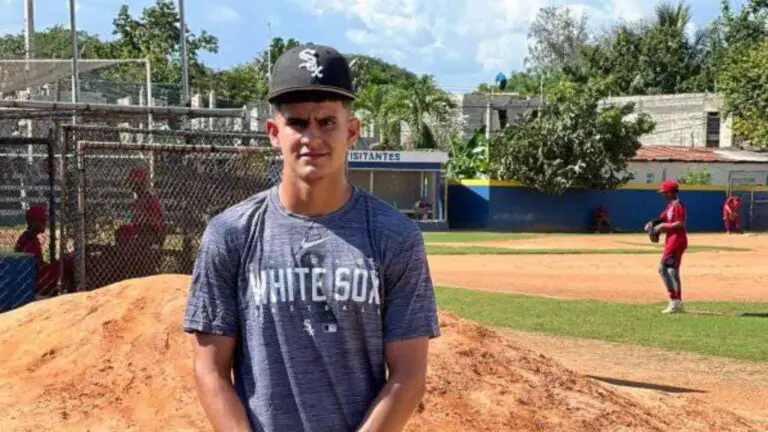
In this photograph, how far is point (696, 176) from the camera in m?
47.7

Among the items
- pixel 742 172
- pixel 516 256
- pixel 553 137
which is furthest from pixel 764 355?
pixel 742 172

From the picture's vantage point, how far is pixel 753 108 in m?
47.3

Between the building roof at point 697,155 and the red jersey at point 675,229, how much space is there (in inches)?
1309

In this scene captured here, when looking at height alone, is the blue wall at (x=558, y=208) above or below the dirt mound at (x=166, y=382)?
below

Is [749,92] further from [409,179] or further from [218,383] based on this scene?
[218,383]

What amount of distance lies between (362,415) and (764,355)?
34.7 feet

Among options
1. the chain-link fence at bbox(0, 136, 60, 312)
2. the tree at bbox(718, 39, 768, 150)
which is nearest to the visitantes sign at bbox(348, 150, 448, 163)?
the tree at bbox(718, 39, 768, 150)

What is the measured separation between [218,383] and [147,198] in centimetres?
909

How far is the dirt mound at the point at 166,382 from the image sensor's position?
287 inches

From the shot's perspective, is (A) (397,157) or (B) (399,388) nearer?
(B) (399,388)

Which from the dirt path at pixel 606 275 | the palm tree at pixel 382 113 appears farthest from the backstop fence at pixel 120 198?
the palm tree at pixel 382 113

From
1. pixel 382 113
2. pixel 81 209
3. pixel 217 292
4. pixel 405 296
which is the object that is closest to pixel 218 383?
pixel 217 292

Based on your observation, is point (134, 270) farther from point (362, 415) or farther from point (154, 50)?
point (154, 50)

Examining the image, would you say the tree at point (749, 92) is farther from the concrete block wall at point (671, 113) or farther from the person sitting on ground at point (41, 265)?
the person sitting on ground at point (41, 265)
